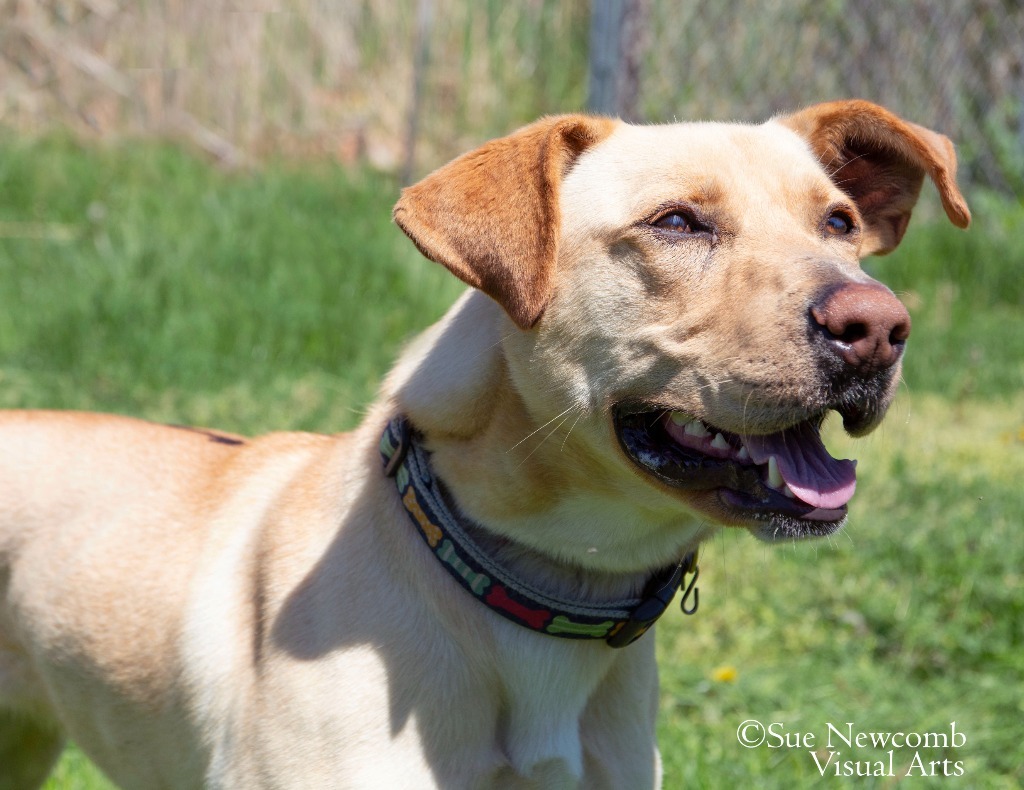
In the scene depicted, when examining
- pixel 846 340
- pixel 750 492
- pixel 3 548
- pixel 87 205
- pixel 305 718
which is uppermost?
pixel 846 340

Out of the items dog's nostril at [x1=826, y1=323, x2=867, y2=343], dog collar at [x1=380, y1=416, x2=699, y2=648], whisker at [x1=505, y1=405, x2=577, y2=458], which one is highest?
dog's nostril at [x1=826, y1=323, x2=867, y2=343]

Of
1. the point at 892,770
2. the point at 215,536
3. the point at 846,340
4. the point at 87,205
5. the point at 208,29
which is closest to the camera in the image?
the point at 846,340

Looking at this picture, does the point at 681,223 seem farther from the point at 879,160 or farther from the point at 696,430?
the point at 879,160

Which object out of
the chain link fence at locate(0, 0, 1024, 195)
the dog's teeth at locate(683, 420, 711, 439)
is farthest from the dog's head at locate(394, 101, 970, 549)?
the chain link fence at locate(0, 0, 1024, 195)

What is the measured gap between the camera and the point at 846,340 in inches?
89.0

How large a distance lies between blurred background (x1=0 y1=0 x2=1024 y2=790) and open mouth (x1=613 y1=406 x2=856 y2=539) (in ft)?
0.66

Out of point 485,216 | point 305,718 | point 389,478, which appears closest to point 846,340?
point 485,216

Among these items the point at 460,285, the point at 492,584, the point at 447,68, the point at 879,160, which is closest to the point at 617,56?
the point at 447,68

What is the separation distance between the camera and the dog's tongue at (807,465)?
2.38 meters

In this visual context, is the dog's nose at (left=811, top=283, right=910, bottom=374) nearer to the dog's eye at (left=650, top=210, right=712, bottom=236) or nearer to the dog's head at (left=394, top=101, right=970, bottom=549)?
the dog's head at (left=394, top=101, right=970, bottom=549)

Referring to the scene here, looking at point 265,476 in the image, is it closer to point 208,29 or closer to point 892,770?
point 892,770

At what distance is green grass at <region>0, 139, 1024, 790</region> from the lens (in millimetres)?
3805

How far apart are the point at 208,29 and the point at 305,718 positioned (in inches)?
294

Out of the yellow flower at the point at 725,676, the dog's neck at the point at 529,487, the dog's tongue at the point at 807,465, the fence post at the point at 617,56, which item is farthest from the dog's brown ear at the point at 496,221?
the fence post at the point at 617,56
